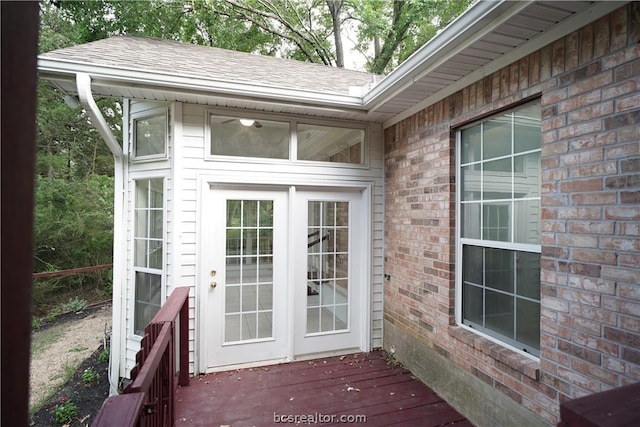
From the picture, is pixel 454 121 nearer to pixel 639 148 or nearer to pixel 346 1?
pixel 639 148

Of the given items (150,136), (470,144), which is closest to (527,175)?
(470,144)

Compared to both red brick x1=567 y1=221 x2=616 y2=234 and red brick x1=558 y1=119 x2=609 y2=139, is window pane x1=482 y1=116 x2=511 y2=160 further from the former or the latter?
red brick x1=567 y1=221 x2=616 y2=234

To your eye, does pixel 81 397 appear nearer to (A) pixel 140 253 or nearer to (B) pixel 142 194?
(A) pixel 140 253

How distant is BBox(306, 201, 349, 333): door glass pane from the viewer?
11.9 ft

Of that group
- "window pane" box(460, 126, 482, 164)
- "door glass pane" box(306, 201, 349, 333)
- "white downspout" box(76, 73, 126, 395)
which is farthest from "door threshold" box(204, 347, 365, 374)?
"window pane" box(460, 126, 482, 164)

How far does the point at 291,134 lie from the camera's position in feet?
11.5

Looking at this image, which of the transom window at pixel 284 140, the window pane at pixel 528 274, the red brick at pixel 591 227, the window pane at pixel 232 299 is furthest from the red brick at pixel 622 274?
the window pane at pixel 232 299

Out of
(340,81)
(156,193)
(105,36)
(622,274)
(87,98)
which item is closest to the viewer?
(622,274)

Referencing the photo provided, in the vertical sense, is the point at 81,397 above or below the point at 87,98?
below

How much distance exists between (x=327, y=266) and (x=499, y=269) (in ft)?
6.00

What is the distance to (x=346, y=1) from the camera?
28.8 ft

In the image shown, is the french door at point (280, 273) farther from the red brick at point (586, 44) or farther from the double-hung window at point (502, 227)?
the red brick at point (586, 44)

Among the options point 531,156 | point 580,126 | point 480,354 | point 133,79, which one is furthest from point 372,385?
point 133,79

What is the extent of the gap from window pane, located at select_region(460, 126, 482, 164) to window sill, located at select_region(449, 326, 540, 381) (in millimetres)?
1435
